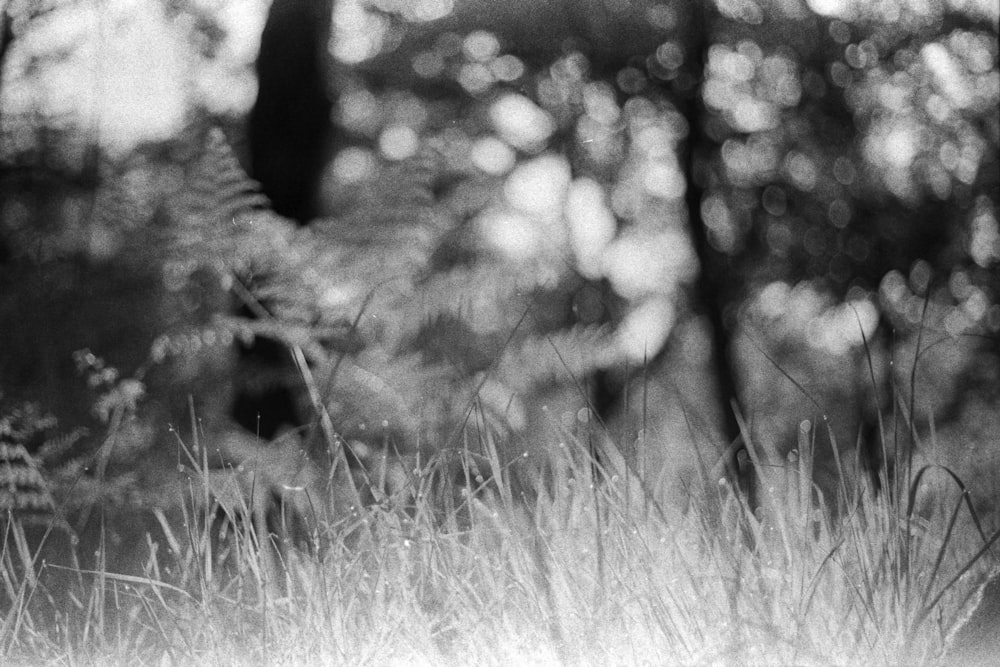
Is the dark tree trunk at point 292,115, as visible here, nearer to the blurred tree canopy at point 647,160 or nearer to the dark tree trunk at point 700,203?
the blurred tree canopy at point 647,160

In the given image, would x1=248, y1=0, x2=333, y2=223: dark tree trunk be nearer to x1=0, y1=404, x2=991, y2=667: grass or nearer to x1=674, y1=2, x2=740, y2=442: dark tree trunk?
x1=0, y1=404, x2=991, y2=667: grass

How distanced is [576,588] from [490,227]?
5.30ft

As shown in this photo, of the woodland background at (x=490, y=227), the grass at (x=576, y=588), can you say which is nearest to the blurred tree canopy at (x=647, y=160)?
the woodland background at (x=490, y=227)

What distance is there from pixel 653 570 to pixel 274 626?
0.36 m

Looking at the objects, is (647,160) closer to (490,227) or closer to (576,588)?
(490,227)

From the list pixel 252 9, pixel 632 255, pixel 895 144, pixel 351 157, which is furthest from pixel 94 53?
pixel 895 144

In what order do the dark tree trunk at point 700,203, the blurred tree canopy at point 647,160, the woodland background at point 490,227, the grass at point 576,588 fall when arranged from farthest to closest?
the dark tree trunk at point 700,203, the blurred tree canopy at point 647,160, the woodland background at point 490,227, the grass at point 576,588

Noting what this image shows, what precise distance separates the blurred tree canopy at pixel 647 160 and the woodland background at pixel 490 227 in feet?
0.04

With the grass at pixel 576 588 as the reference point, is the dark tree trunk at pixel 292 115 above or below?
above

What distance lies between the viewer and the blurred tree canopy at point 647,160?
173 cm

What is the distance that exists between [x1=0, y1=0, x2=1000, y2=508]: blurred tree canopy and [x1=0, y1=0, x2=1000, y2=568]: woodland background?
1cm

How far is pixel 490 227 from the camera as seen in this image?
2287 mm

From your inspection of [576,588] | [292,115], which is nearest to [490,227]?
[292,115]

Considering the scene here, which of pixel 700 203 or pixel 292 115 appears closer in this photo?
pixel 292 115
